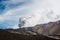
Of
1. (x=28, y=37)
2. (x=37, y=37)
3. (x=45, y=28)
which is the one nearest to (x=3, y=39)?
(x=28, y=37)

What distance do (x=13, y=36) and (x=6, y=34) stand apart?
16.8 inches

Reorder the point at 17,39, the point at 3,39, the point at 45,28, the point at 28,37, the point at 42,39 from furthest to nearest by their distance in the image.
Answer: the point at 45,28
the point at 42,39
the point at 28,37
the point at 17,39
the point at 3,39

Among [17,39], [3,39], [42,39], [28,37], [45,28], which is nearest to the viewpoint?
[3,39]

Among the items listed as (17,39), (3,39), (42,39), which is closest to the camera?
(3,39)

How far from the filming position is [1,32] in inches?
306

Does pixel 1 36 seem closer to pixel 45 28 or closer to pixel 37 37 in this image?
pixel 37 37

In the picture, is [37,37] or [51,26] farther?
[51,26]

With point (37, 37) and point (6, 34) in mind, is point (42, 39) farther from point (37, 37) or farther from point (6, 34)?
point (6, 34)

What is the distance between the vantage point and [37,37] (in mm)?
9000

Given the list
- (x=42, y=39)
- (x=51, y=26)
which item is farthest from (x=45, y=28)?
(x=42, y=39)

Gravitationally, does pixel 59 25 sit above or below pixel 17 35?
above

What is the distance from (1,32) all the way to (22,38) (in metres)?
1.27

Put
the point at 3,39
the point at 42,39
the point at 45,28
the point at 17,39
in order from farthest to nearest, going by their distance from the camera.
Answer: the point at 45,28 < the point at 42,39 < the point at 17,39 < the point at 3,39

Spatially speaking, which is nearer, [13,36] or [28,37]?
[13,36]
